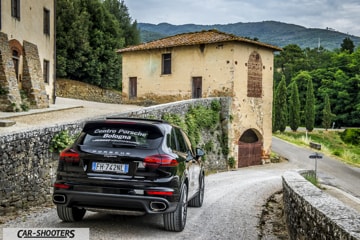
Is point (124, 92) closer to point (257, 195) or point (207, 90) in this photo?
point (207, 90)

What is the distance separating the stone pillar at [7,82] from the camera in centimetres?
2045

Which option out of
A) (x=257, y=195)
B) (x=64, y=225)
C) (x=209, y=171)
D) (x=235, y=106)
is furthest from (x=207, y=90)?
(x=64, y=225)

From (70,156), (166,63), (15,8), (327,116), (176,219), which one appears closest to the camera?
(70,156)

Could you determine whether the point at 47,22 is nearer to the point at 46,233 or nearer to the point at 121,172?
the point at 46,233

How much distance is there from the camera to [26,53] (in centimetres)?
2373

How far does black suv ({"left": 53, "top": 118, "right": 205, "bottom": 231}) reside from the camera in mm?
6496

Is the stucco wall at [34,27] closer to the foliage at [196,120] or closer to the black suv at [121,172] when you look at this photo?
the foliage at [196,120]

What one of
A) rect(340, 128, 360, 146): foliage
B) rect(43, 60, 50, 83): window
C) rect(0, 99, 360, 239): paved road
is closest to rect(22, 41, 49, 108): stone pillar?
rect(43, 60, 50, 83): window

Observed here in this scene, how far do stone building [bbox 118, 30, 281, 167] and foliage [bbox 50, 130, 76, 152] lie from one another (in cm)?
1896

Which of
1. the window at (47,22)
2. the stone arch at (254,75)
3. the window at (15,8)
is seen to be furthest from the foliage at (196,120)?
the window at (47,22)

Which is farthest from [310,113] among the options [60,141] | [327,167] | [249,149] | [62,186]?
[62,186]

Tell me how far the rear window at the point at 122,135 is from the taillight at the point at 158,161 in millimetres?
226

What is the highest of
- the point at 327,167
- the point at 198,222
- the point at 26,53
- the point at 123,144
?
the point at 26,53

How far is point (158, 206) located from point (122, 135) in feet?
3.96
